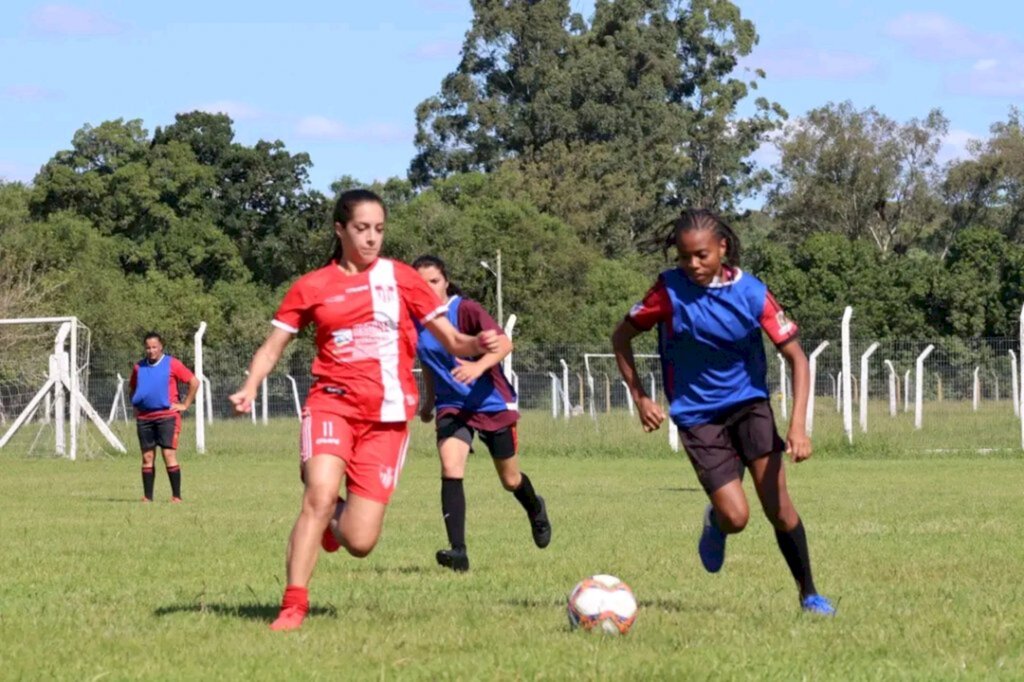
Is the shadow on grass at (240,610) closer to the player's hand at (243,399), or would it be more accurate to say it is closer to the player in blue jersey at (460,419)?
the player's hand at (243,399)

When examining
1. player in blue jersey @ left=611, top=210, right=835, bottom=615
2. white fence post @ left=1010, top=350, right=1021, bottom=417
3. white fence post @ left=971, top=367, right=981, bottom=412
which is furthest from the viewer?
white fence post @ left=971, top=367, right=981, bottom=412

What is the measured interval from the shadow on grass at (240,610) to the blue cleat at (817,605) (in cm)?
210

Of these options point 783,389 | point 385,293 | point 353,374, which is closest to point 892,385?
point 783,389

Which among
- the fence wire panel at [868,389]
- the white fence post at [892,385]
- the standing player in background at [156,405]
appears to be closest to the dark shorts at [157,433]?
the standing player in background at [156,405]

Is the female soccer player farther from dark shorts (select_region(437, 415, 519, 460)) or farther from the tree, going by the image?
the tree

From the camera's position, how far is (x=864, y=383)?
25.9 m

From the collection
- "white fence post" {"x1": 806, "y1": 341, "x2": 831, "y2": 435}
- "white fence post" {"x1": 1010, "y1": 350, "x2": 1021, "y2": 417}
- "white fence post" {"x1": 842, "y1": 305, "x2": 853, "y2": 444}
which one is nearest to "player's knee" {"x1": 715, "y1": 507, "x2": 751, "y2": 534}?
"white fence post" {"x1": 842, "y1": 305, "x2": 853, "y2": 444}

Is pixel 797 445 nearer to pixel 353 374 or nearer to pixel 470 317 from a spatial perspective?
pixel 353 374

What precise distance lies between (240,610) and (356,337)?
5.14 ft

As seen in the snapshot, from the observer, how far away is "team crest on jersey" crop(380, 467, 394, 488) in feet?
24.0

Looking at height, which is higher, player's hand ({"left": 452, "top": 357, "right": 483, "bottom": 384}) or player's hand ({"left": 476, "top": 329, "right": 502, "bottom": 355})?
player's hand ({"left": 476, "top": 329, "right": 502, "bottom": 355})

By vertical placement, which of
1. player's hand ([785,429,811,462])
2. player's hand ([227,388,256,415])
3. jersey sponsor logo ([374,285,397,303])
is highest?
jersey sponsor logo ([374,285,397,303])

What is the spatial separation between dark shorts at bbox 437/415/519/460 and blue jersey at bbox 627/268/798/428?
291 cm

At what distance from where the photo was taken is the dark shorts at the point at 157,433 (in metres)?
17.7
